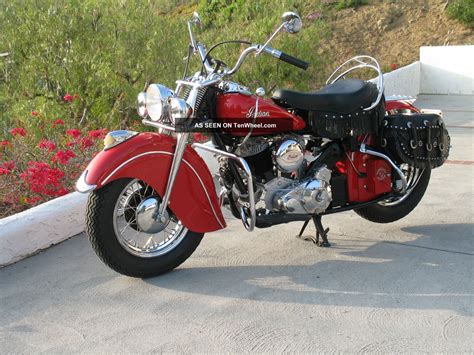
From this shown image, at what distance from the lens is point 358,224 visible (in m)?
4.83

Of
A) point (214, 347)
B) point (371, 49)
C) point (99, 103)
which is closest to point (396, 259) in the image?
point (214, 347)

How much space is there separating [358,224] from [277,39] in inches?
204

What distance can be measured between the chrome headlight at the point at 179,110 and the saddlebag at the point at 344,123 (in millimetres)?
863

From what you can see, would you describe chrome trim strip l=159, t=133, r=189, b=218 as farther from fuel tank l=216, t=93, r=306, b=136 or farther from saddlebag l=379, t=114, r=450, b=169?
saddlebag l=379, t=114, r=450, b=169

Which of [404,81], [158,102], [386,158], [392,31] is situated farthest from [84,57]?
[392,31]

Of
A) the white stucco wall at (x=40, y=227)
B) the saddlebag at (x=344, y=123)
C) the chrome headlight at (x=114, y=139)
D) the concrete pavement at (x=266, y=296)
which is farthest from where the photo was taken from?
the white stucco wall at (x=40, y=227)

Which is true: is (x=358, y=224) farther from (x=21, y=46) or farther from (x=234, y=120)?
(x=21, y=46)

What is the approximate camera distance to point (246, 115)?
373 cm

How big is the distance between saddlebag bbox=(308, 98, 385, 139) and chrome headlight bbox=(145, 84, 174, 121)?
3.16 ft

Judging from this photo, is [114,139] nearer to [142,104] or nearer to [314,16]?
[142,104]

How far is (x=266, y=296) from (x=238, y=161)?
84 centimetres

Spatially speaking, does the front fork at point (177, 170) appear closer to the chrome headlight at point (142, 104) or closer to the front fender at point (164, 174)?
the front fender at point (164, 174)

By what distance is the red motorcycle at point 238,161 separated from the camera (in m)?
3.64

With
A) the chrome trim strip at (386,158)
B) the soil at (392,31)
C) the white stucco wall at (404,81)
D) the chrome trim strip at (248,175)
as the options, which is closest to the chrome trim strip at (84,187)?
the chrome trim strip at (248,175)
